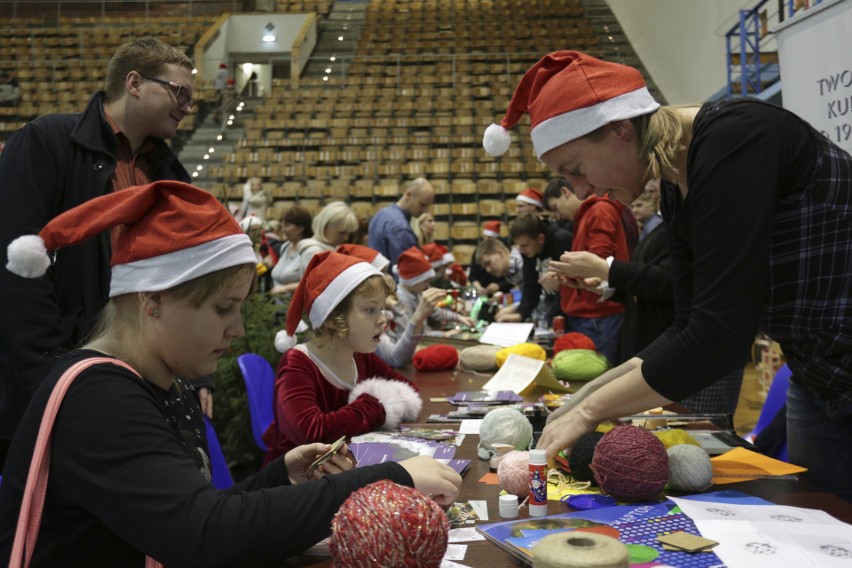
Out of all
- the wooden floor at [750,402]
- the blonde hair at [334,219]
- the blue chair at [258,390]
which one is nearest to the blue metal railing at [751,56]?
the wooden floor at [750,402]

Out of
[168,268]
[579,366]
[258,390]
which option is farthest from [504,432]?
[258,390]

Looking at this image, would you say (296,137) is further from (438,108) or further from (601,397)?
(601,397)

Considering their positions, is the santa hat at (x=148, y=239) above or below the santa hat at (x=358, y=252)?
above

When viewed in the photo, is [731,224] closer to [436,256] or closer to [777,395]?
[777,395]

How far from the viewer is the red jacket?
4.08 meters

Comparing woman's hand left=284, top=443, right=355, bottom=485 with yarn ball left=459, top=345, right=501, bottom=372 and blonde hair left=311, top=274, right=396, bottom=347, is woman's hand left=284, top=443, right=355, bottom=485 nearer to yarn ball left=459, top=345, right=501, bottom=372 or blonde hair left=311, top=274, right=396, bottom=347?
blonde hair left=311, top=274, right=396, bottom=347

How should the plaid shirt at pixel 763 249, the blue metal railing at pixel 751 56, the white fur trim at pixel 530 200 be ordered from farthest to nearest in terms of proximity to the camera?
1. the blue metal railing at pixel 751 56
2. the white fur trim at pixel 530 200
3. the plaid shirt at pixel 763 249

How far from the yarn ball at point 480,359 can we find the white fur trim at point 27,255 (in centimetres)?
233

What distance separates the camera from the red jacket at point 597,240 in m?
4.08

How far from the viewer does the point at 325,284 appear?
8.06 ft

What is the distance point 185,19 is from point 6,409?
56.7 ft

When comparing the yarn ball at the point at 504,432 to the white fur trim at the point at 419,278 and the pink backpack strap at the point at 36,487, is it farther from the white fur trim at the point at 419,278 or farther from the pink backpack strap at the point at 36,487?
the white fur trim at the point at 419,278

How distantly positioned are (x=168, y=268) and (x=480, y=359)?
2.29 meters

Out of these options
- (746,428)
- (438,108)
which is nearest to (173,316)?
(746,428)
